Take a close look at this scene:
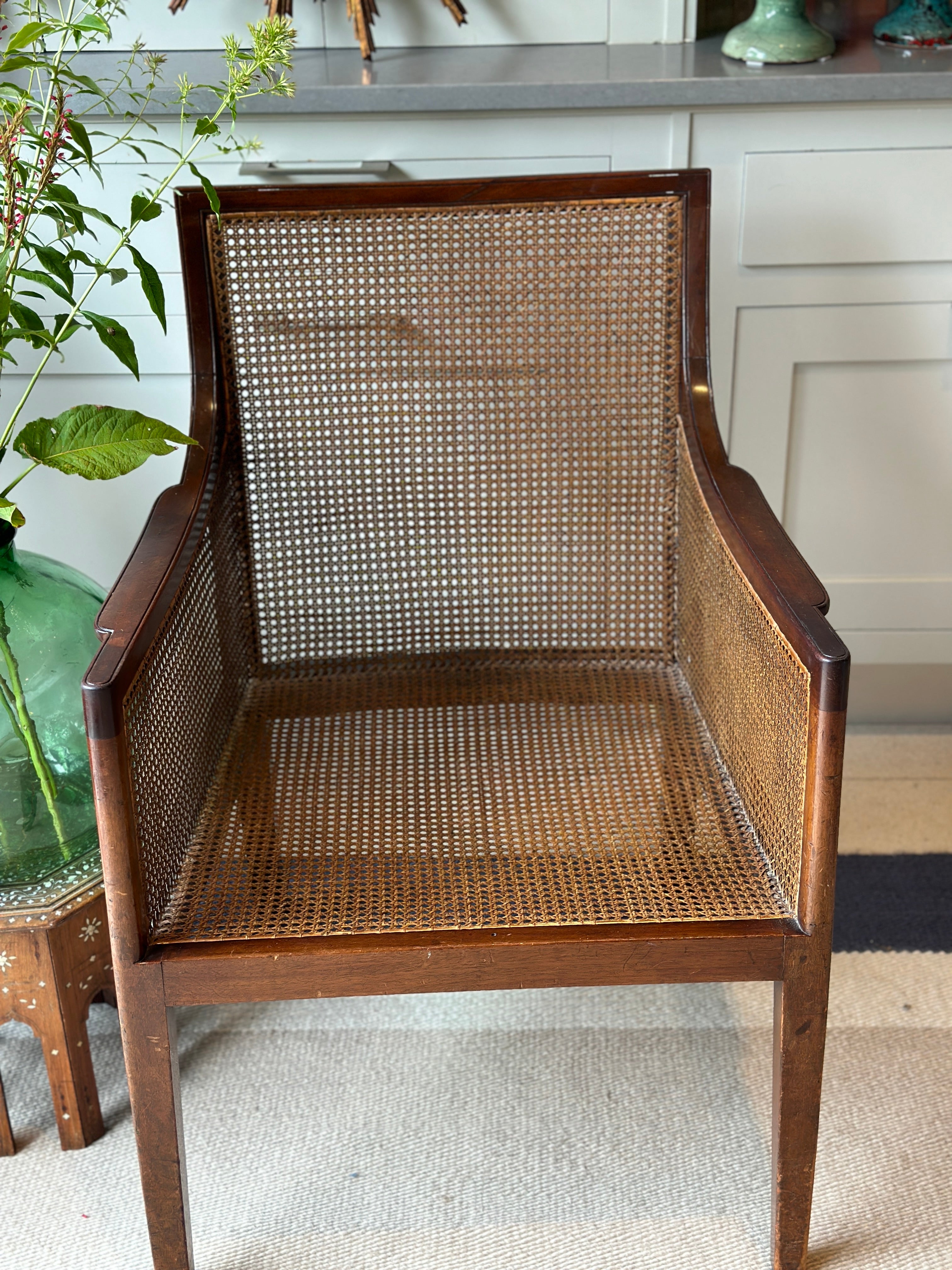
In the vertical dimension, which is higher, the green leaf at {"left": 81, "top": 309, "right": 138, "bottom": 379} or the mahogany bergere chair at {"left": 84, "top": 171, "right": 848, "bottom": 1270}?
the green leaf at {"left": 81, "top": 309, "right": 138, "bottom": 379}

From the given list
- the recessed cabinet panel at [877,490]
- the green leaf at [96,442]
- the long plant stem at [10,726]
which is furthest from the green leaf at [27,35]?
the recessed cabinet panel at [877,490]

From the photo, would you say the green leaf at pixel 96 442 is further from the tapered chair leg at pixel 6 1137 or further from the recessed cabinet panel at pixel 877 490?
the recessed cabinet panel at pixel 877 490

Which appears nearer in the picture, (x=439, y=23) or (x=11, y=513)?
(x=11, y=513)

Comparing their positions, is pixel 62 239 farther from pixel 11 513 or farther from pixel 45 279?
pixel 11 513

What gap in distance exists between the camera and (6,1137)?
1148 millimetres

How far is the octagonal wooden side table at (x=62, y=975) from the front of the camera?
1.07m

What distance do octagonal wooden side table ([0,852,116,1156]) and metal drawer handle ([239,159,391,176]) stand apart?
0.80 metres

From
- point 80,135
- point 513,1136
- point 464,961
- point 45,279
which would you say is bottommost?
point 513,1136

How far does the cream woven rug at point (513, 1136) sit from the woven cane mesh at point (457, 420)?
1.33 feet

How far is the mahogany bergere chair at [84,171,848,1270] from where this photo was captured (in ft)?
2.93

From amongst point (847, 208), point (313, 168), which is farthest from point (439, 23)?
point (847, 208)

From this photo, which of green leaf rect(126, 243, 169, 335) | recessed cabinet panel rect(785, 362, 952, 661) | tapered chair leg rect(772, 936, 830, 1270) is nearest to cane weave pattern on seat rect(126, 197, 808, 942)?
tapered chair leg rect(772, 936, 830, 1270)

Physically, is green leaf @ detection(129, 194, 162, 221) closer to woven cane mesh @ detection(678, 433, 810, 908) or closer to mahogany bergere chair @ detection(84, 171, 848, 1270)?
mahogany bergere chair @ detection(84, 171, 848, 1270)

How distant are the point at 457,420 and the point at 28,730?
1.71 ft
